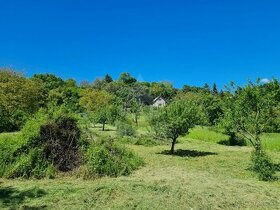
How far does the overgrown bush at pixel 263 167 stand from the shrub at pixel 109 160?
468 cm

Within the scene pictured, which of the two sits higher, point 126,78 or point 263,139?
point 126,78

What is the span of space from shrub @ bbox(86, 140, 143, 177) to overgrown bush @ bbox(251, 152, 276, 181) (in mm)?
4681

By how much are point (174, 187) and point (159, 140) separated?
621 inches

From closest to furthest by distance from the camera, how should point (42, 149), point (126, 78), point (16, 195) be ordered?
point (16, 195) < point (42, 149) < point (126, 78)

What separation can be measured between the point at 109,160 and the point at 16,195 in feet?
13.6

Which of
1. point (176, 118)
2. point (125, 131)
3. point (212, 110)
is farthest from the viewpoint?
point (212, 110)

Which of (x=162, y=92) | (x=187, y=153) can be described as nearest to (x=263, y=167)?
(x=187, y=153)

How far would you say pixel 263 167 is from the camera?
13781 mm

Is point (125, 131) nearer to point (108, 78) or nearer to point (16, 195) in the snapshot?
point (16, 195)

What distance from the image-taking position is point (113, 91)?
313 feet

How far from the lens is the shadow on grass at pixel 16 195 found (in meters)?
9.45

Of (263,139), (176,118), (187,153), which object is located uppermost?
(176,118)

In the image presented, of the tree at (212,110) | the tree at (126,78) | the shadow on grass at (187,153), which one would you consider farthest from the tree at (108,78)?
the shadow on grass at (187,153)

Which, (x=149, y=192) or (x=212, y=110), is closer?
(x=149, y=192)
